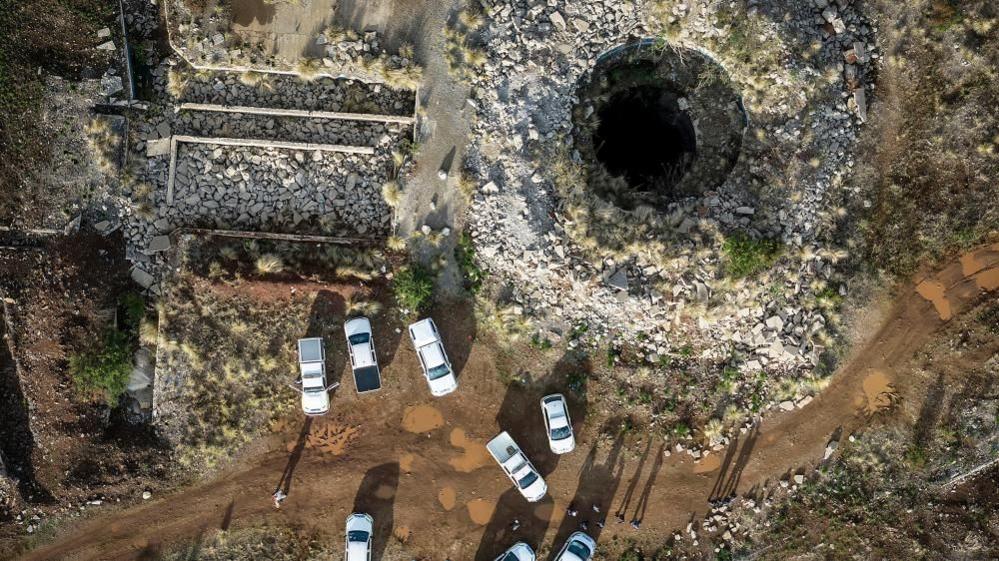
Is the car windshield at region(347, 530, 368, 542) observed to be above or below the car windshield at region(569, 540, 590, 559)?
below

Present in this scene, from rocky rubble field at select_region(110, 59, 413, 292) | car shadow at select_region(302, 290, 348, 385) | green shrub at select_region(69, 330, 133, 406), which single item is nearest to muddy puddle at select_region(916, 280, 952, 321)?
rocky rubble field at select_region(110, 59, 413, 292)

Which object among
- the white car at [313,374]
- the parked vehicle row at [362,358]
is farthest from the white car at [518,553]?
the white car at [313,374]

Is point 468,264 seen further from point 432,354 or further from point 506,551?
point 506,551

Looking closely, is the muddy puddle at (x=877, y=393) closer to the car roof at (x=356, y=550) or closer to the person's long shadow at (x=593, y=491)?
the person's long shadow at (x=593, y=491)

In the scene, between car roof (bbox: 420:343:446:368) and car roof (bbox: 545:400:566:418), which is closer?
car roof (bbox: 420:343:446:368)

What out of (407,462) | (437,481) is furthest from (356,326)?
(437,481)

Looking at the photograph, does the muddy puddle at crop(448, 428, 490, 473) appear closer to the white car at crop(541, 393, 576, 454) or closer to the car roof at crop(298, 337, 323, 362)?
→ the white car at crop(541, 393, 576, 454)

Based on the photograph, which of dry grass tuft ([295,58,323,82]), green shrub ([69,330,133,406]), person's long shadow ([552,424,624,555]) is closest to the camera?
green shrub ([69,330,133,406])
